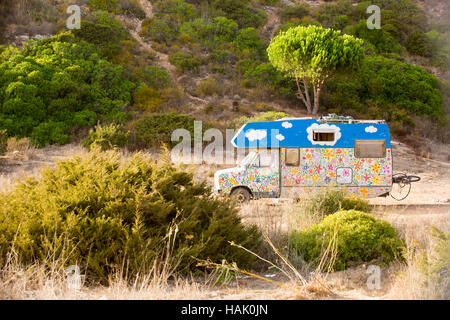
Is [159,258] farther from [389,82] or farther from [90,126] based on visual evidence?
[389,82]

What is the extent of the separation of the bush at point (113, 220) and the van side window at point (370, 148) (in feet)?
23.3

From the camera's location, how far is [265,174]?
40.8ft

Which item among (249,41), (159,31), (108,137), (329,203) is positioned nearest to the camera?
(329,203)

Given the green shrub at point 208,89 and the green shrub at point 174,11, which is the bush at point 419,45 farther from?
the green shrub at point 208,89

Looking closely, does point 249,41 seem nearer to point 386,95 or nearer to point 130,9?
point 130,9

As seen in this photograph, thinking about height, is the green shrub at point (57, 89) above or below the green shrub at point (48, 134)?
above

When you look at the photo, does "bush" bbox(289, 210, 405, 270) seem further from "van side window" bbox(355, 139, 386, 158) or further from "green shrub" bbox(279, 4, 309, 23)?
"green shrub" bbox(279, 4, 309, 23)

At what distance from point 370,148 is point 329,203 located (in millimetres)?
3988

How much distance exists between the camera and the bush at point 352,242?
252 inches

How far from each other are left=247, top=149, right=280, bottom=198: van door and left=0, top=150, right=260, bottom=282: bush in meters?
6.01

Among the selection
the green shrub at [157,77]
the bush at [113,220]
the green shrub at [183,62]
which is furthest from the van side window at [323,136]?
the green shrub at [183,62]

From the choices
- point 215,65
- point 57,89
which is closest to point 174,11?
point 215,65

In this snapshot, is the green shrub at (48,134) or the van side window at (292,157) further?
the green shrub at (48,134)
